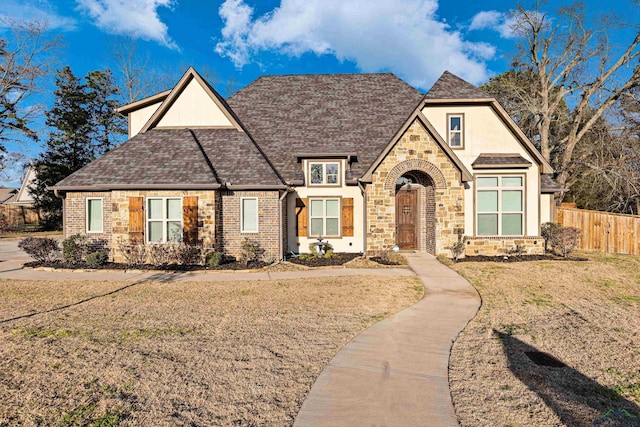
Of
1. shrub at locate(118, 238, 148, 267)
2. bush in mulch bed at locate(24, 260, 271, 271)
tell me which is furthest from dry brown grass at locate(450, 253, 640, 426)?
shrub at locate(118, 238, 148, 267)

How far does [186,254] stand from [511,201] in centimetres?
1298

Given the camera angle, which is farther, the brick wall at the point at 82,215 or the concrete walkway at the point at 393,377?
the brick wall at the point at 82,215

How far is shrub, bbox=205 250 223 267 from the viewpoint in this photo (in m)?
12.1

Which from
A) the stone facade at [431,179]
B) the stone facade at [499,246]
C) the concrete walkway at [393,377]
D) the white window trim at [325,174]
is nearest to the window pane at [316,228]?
the white window trim at [325,174]

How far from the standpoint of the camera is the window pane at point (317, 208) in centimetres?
1501

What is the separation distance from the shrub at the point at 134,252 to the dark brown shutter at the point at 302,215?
6.11 metres

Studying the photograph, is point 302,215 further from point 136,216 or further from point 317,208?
point 136,216

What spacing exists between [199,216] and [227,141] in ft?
13.4

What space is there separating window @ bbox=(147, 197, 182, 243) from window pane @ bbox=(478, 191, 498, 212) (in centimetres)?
1197

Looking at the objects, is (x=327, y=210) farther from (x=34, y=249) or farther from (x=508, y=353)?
(x=34, y=249)

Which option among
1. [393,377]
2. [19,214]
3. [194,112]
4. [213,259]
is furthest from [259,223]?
[19,214]

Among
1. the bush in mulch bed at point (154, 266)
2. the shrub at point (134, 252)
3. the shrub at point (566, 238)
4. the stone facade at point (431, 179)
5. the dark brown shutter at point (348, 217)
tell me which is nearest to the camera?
the bush in mulch bed at point (154, 266)

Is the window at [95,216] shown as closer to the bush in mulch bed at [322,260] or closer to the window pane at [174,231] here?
the window pane at [174,231]

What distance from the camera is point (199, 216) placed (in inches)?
499
